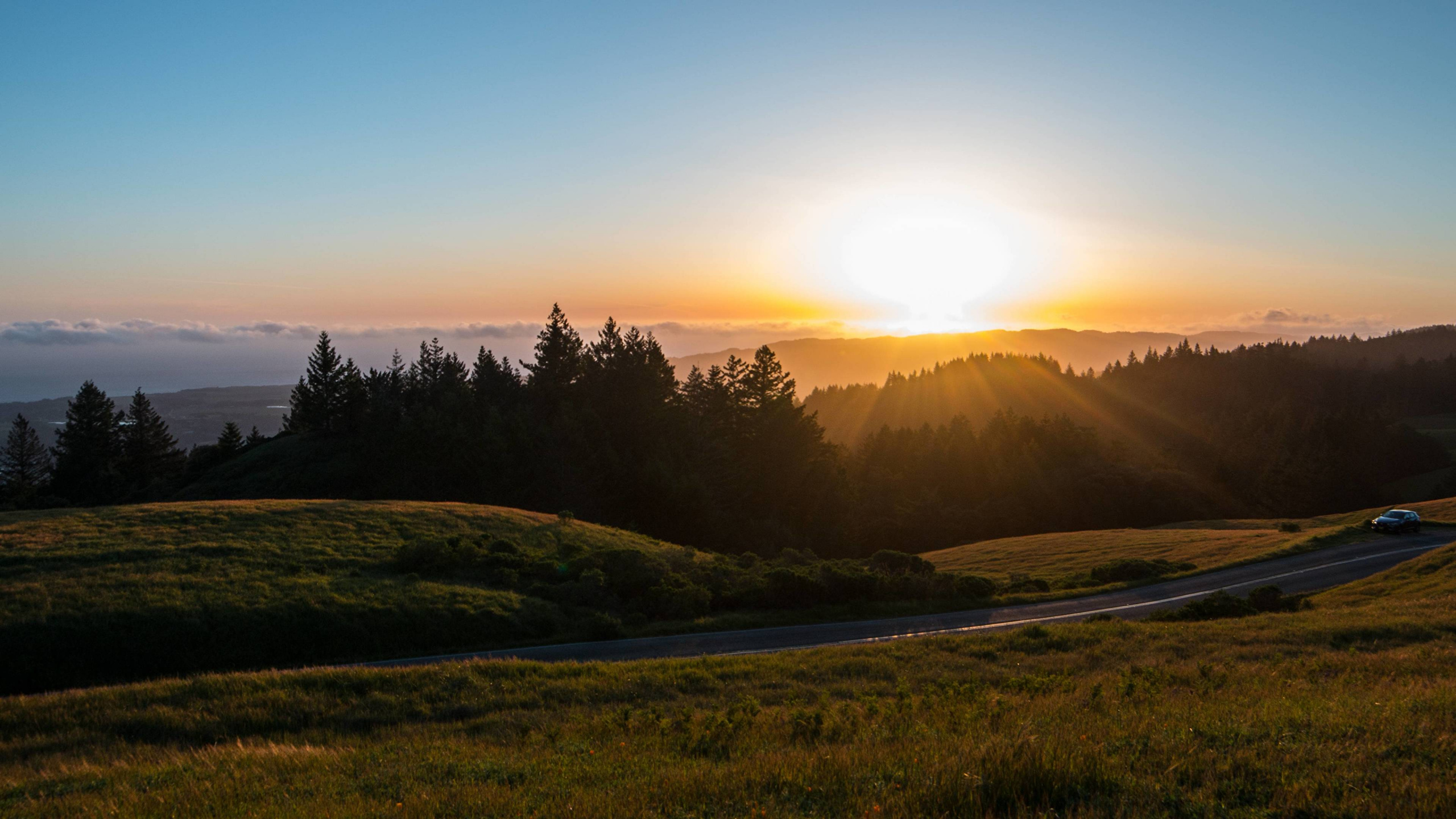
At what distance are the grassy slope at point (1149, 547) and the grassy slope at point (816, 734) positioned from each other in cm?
2431

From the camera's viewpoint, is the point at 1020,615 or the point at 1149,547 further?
the point at 1149,547

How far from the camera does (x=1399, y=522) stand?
40844 millimetres

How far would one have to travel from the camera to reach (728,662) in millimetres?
16156

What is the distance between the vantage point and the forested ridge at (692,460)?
198ft

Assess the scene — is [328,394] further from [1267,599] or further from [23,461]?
[1267,599]

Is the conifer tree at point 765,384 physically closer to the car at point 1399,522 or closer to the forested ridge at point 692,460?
the forested ridge at point 692,460

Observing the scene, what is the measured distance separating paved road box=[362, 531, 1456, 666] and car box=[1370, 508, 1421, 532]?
67cm

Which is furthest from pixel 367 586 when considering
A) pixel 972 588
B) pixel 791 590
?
pixel 972 588

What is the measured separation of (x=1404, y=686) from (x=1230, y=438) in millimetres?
111277

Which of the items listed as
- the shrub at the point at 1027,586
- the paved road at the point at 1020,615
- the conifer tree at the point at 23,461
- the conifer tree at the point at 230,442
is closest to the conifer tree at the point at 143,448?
the conifer tree at the point at 230,442

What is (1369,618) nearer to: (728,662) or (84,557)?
(728,662)

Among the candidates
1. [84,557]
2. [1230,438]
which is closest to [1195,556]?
[84,557]

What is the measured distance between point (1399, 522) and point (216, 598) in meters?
57.1

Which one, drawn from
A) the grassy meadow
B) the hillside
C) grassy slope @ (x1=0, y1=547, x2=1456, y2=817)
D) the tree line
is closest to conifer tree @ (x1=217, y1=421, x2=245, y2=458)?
the tree line
